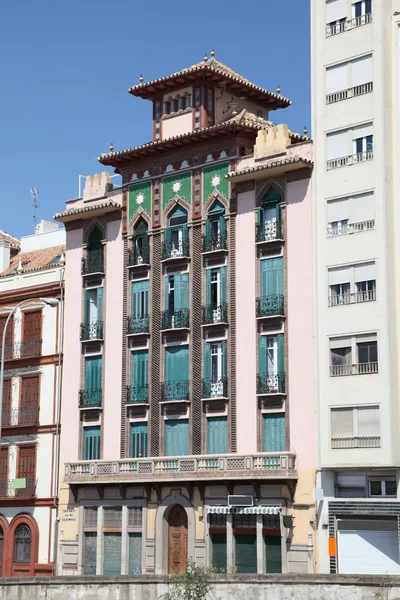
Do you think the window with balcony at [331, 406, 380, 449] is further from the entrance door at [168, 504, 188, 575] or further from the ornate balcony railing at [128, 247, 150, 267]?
the ornate balcony railing at [128, 247, 150, 267]

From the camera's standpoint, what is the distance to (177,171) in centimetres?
6519

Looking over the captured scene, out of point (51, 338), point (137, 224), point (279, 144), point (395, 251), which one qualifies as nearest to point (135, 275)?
point (137, 224)

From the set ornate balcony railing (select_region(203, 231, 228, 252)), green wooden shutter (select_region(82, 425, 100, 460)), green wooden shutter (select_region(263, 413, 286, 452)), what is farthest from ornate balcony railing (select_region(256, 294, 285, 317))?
green wooden shutter (select_region(82, 425, 100, 460))

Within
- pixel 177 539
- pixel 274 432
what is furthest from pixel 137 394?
pixel 274 432

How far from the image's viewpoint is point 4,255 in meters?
79.3

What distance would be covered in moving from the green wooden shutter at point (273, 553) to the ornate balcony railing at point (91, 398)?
13908mm

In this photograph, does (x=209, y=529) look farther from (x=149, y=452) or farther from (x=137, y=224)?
(x=137, y=224)

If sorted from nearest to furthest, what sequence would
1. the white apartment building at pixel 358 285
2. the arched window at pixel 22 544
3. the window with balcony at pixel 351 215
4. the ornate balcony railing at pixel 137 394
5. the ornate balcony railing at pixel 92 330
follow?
the white apartment building at pixel 358 285
the window with balcony at pixel 351 215
the ornate balcony railing at pixel 137 394
the ornate balcony railing at pixel 92 330
the arched window at pixel 22 544

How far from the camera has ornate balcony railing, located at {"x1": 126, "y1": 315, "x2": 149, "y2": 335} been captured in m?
64.9

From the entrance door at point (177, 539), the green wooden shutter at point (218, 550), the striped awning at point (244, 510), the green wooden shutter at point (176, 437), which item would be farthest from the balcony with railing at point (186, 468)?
the green wooden shutter at point (218, 550)

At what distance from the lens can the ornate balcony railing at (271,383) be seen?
2296 inches

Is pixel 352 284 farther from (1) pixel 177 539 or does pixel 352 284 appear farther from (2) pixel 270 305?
(1) pixel 177 539

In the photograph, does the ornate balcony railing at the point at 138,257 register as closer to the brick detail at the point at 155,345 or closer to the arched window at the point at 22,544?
the brick detail at the point at 155,345

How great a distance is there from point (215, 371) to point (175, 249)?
7542 millimetres
